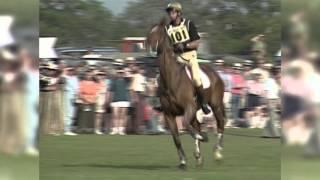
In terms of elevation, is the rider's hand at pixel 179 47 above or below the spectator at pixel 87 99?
above

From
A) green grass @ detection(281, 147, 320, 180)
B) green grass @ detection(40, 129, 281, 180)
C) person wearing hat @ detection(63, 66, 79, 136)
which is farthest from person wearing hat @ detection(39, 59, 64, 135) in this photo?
green grass @ detection(281, 147, 320, 180)

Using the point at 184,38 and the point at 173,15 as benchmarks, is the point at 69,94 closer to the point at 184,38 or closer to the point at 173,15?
the point at 184,38

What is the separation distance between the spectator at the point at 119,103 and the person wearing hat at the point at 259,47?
3.46 m

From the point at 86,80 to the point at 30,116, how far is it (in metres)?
11.5

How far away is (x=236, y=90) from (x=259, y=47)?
1340 mm

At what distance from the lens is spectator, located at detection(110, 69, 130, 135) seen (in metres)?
16.5

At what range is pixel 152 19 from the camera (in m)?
14.1

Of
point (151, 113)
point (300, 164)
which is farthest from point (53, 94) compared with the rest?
point (300, 164)

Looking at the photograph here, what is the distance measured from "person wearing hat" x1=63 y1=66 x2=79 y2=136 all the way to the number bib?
630cm

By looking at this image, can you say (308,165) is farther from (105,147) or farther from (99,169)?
(105,147)

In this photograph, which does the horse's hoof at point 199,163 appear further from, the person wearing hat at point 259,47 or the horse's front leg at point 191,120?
the person wearing hat at point 259,47

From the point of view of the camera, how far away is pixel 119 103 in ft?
55.2

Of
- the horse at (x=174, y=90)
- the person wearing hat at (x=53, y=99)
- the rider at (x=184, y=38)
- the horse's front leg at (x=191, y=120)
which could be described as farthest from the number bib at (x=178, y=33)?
the person wearing hat at (x=53, y=99)

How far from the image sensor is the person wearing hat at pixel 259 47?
53.8 ft
